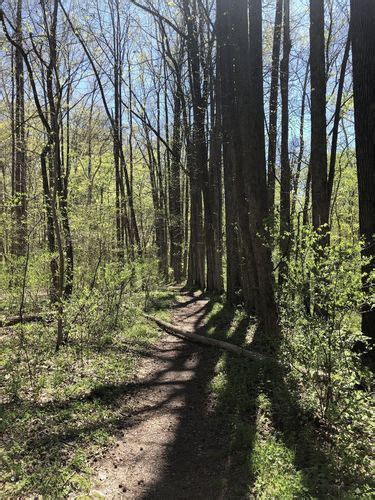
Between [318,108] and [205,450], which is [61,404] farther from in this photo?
[318,108]

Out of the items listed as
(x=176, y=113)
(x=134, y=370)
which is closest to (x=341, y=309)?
(x=134, y=370)

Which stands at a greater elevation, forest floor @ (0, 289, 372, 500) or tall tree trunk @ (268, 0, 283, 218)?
tall tree trunk @ (268, 0, 283, 218)

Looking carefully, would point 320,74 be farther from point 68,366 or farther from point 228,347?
point 68,366

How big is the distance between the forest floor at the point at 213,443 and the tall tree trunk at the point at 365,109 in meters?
1.78

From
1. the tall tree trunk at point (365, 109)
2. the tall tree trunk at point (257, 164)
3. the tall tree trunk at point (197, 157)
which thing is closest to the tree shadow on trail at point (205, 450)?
the tall tree trunk at point (257, 164)

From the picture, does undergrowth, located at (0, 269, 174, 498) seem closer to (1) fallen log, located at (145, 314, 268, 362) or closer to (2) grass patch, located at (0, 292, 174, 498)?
(2) grass patch, located at (0, 292, 174, 498)

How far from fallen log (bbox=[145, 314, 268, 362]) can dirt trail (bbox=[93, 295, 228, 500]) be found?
0.57 metres

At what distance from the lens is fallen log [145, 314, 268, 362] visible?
7.20 meters

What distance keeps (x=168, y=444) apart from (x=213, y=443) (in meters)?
0.53

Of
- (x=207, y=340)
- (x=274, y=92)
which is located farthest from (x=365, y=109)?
(x=274, y=92)

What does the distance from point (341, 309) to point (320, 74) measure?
5423 millimetres

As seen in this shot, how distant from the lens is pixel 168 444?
4684mm

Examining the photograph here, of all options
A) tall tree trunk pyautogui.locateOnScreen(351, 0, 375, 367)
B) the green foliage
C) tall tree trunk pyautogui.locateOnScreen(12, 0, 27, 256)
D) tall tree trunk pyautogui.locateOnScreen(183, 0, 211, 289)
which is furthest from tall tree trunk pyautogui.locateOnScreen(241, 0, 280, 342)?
tall tree trunk pyautogui.locateOnScreen(12, 0, 27, 256)

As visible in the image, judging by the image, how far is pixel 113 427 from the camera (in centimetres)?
493
